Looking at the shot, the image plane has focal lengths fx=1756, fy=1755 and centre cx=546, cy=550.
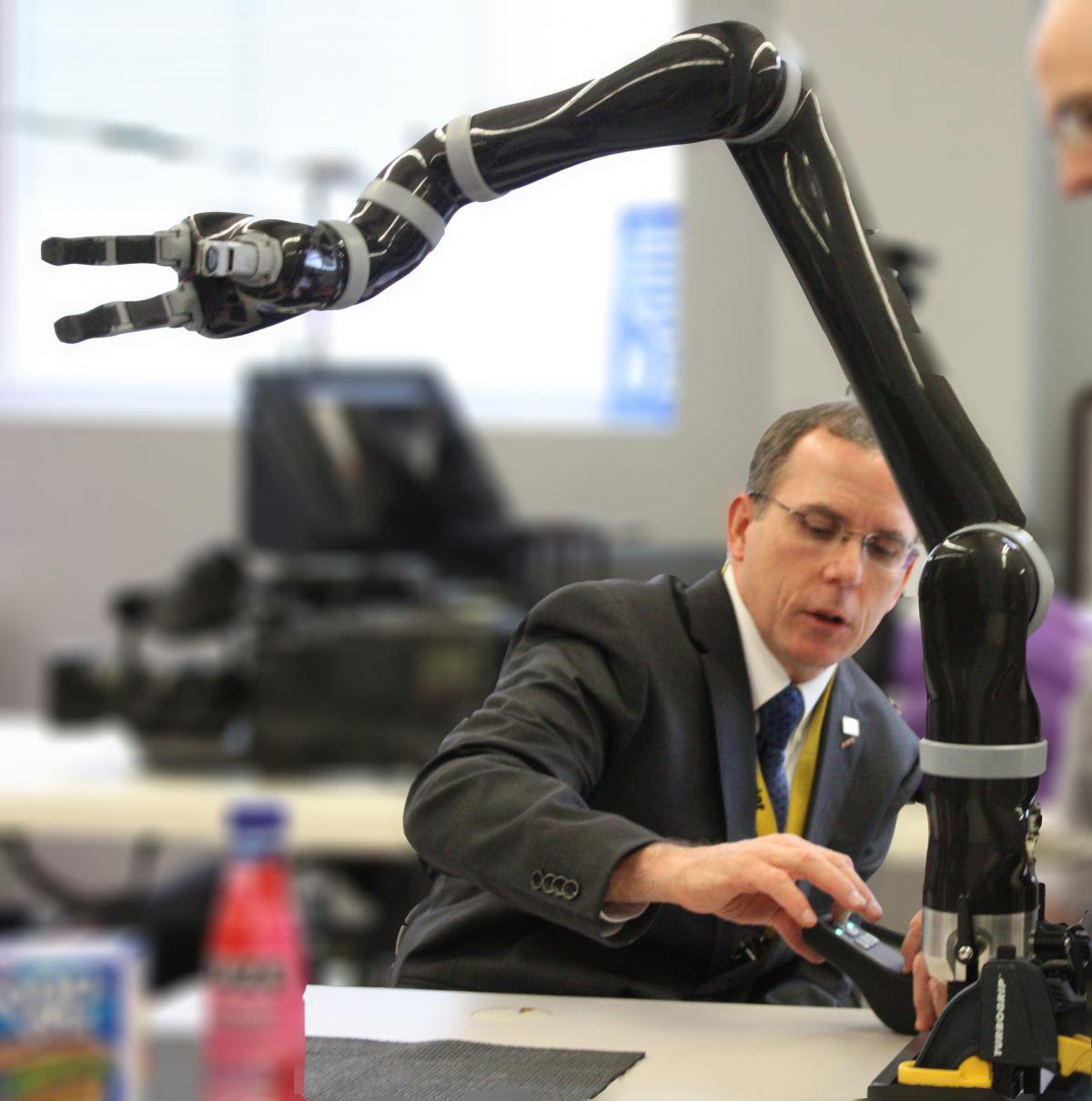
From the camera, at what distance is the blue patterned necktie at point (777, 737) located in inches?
15.3

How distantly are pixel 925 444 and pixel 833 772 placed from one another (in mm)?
75

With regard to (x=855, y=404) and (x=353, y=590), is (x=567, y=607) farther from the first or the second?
(x=353, y=590)

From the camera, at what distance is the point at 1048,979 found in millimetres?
385

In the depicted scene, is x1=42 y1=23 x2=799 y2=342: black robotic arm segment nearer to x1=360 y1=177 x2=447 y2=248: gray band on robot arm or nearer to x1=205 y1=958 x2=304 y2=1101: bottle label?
x1=360 y1=177 x2=447 y2=248: gray band on robot arm

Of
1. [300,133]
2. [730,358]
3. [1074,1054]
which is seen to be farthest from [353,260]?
[300,133]

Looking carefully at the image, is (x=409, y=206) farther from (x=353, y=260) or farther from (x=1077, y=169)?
(x=1077, y=169)

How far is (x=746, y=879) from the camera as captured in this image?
361mm

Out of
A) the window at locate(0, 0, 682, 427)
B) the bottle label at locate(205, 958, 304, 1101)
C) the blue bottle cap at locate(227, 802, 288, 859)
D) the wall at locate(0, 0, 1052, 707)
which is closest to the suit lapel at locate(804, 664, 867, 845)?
the bottle label at locate(205, 958, 304, 1101)

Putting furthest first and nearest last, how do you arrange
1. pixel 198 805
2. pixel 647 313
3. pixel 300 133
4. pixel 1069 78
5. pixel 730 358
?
pixel 300 133 → pixel 730 358 → pixel 198 805 → pixel 647 313 → pixel 1069 78

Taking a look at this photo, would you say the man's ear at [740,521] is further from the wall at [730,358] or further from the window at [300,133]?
the window at [300,133]

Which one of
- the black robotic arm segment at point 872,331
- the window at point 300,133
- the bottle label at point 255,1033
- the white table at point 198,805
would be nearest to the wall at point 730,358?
the window at point 300,133

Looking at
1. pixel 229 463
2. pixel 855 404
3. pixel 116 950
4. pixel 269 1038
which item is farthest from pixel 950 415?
pixel 229 463

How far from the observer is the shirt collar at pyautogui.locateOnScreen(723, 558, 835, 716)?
0.39 m

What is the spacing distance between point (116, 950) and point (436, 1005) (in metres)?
0.44
